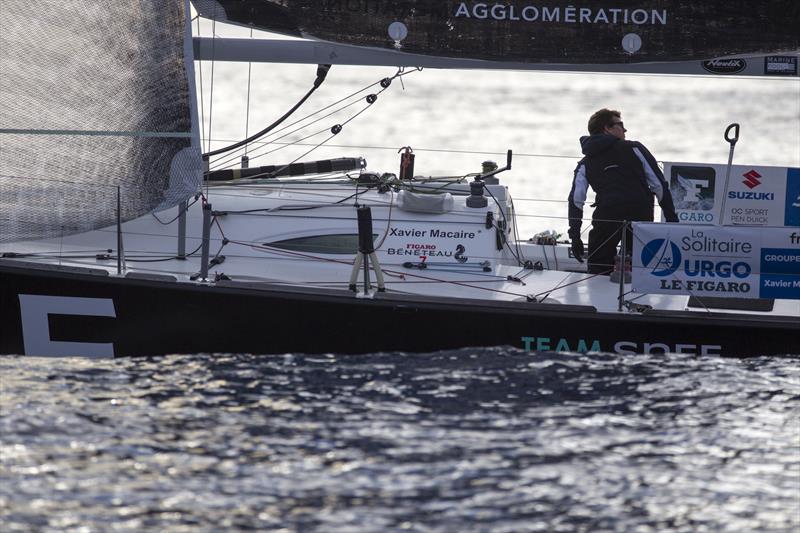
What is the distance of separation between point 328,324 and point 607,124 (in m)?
2.90

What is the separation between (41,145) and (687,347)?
5.27m

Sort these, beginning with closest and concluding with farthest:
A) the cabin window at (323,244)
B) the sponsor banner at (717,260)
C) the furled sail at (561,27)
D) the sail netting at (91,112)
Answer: the sponsor banner at (717,260) → the sail netting at (91,112) → the furled sail at (561,27) → the cabin window at (323,244)

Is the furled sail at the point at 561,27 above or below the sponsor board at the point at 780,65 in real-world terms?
above

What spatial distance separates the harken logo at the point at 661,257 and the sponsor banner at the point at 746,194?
0.72m

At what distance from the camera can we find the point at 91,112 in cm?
1086

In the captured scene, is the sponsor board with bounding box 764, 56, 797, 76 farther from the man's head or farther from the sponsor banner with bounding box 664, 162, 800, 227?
the man's head

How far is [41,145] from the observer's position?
1082 cm

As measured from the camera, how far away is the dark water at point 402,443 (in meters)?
7.77

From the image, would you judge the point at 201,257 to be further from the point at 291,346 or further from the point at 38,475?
the point at 38,475

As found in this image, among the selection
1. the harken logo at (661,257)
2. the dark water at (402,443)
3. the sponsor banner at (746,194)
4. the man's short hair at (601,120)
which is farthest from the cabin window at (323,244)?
the sponsor banner at (746,194)

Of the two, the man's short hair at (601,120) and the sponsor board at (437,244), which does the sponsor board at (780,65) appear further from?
the sponsor board at (437,244)

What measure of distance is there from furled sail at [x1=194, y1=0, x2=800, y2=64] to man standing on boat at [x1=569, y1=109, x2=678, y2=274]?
2.44 ft

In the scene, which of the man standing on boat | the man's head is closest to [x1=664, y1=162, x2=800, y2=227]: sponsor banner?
the man standing on boat

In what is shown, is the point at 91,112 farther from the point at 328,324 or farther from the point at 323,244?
the point at 328,324
